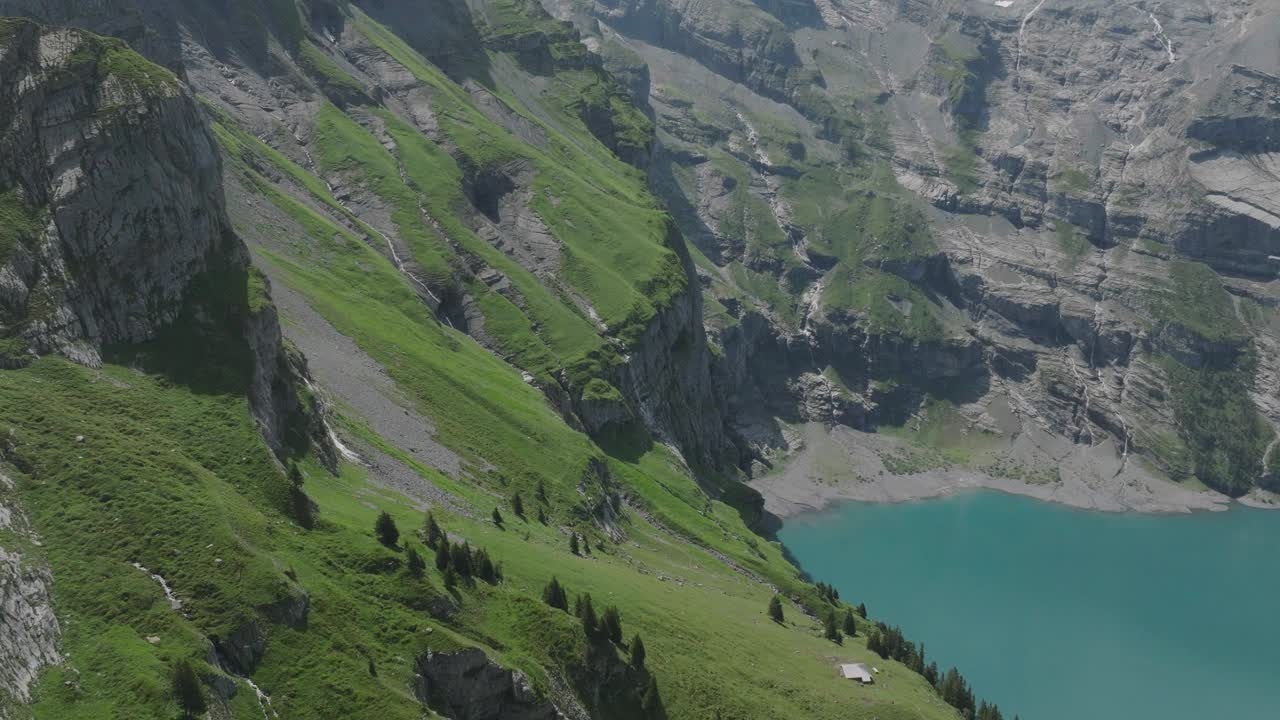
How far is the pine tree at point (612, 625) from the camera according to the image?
71.9 metres

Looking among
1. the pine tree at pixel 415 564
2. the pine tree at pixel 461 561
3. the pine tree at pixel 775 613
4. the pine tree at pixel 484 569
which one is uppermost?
the pine tree at pixel 415 564

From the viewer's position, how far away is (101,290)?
235 feet

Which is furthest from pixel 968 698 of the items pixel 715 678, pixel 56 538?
pixel 56 538

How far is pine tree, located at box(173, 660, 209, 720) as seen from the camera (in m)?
44.8

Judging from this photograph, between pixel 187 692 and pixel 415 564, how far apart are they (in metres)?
20.8

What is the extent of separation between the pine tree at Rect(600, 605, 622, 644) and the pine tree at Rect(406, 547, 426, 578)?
14.7m

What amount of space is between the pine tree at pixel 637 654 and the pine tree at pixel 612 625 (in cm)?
125

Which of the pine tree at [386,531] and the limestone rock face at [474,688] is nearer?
the limestone rock face at [474,688]

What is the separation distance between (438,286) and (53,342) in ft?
359

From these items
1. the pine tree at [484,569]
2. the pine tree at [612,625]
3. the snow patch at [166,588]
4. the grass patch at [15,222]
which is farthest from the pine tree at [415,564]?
the grass patch at [15,222]

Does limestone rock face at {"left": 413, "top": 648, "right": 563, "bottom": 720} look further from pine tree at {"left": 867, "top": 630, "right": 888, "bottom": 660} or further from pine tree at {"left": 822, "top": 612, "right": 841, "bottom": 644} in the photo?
pine tree at {"left": 867, "top": 630, "right": 888, "bottom": 660}

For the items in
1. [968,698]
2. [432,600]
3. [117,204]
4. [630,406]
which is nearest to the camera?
[432,600]

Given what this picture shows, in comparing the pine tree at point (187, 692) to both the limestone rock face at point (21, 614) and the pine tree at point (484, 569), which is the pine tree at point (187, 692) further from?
the pine tree at point (484, 569)

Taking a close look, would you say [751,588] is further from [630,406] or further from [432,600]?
[432,600]
